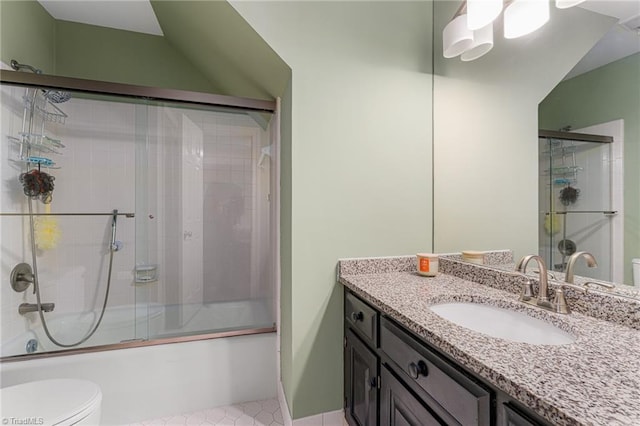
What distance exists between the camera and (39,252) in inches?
79.4

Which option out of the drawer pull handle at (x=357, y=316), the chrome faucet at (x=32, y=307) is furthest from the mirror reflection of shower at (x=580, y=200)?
the chrome faucet at (x=32, y=307)

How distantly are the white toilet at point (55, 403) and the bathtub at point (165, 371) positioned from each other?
0.29 m

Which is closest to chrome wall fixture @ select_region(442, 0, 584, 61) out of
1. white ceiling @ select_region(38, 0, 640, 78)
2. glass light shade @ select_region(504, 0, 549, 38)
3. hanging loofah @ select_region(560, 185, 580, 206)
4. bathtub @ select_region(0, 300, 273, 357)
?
glass light shade @ select_region(504, 0, 549, 38)

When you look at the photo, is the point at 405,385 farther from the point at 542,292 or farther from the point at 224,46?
the point at 224,46

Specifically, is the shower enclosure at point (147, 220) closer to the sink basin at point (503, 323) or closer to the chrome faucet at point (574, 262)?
the sink basin at point (503, 323)

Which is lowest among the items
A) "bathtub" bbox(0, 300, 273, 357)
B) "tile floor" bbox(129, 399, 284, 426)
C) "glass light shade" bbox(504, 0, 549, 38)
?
"tile floor" bbox(129, 399, 284, 426)

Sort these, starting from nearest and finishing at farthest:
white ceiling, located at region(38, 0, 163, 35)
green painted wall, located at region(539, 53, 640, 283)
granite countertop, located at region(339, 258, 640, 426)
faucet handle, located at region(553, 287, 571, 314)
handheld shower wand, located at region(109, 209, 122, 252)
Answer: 1. granite countertop, located at region(339, 258, 640, 426)
2. green painted wall, located at region(539, 53, 640, 283)
3. faucet handle, located at region(553, 287, 571, 314)
4. white ceiling, located at region(38, 0, 163, 35)
5. handheld shower wand, located at region(109, 209, 122, 252)

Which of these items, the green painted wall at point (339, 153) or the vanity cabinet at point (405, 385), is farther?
the green painted wall at point (339, 153)

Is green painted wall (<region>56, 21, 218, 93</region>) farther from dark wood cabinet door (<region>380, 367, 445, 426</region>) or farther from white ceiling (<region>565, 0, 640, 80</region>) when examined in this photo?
dark wood cabinet door (<region>380, 367, 445, 426</region>)

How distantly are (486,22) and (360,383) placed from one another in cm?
166

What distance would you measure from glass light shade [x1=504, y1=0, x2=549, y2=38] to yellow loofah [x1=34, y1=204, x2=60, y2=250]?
9.90 ft

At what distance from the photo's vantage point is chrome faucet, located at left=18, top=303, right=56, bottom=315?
1835 mm

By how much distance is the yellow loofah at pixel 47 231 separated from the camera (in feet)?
6.55

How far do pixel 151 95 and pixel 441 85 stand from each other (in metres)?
1.68
